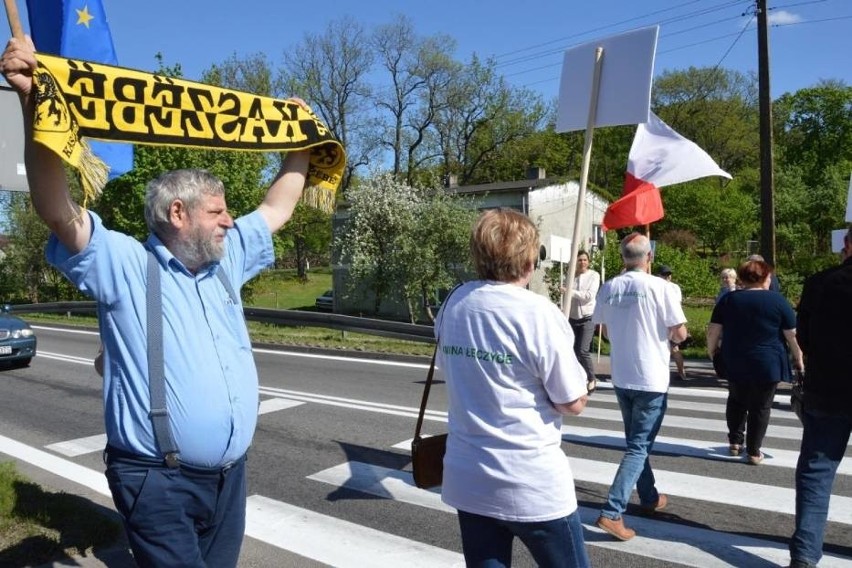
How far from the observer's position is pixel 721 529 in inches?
191

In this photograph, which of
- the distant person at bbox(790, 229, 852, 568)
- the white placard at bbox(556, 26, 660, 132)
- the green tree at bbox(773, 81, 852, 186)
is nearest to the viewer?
the distant person at bbox(790, 229, 852, 568)

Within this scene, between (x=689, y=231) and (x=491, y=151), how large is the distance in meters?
17.0

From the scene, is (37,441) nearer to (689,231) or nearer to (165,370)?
(165,370)

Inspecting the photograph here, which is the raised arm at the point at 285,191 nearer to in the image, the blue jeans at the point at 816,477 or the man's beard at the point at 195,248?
the man's beard at the point at 195,248

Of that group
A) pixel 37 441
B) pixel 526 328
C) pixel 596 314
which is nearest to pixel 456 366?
pixel 526 328

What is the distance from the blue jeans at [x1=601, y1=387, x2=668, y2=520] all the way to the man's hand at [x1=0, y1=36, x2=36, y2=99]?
3846mm

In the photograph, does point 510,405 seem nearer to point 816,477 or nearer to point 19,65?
point 19,65

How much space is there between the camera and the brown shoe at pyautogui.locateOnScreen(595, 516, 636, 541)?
4598mm

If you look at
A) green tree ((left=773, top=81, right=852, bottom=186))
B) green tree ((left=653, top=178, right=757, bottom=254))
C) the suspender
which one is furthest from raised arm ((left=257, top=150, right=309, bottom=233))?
green tree ((left=773, top=81, right=852, bottom=186))

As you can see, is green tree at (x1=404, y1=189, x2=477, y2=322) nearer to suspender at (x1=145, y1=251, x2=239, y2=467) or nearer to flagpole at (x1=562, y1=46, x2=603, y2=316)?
flagpole at (x1=562, y1=46, x2=603, y2=316)

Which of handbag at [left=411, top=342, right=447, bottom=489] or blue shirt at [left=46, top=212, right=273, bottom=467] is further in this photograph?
handbag at [left=411, top=342, right=447, bottom=489]

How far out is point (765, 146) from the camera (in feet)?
53.3

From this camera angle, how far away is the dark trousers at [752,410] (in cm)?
608

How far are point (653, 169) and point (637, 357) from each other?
295cm
